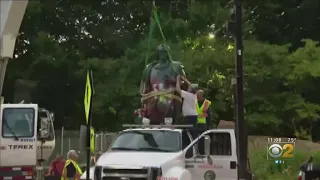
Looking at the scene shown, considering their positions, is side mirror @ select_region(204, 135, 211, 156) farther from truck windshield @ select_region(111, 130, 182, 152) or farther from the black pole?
the black pole

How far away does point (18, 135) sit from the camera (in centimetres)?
1522

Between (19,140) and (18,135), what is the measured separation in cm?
14

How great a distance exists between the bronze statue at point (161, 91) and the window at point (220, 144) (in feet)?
3.99

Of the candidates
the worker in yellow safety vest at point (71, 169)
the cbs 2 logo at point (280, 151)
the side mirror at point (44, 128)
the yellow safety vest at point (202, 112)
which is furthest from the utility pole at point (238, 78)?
the side mirror at point (44, 128)

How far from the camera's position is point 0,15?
20.8 feet

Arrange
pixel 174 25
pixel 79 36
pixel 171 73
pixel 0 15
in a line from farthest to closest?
pixel 79 36 → pixel 174 25 → pixel 171 73 → pixel 0 15

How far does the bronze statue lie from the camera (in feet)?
47.0

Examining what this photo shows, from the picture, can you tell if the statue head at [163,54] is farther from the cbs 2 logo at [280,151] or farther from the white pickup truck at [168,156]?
the cbs 2 logo at [280,151]

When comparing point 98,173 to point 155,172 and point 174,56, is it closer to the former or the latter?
point 155,172

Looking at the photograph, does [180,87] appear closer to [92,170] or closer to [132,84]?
[92,170]

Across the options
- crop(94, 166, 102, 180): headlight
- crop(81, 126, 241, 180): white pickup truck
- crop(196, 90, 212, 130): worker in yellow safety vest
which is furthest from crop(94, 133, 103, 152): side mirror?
crop(196, 90, 212, 130): worker in yellow safety vest

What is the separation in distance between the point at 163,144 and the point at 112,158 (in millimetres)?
1117

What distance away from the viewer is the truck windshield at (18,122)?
15.2 meters

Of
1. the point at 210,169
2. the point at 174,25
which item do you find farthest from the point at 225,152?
the point at 174,25
